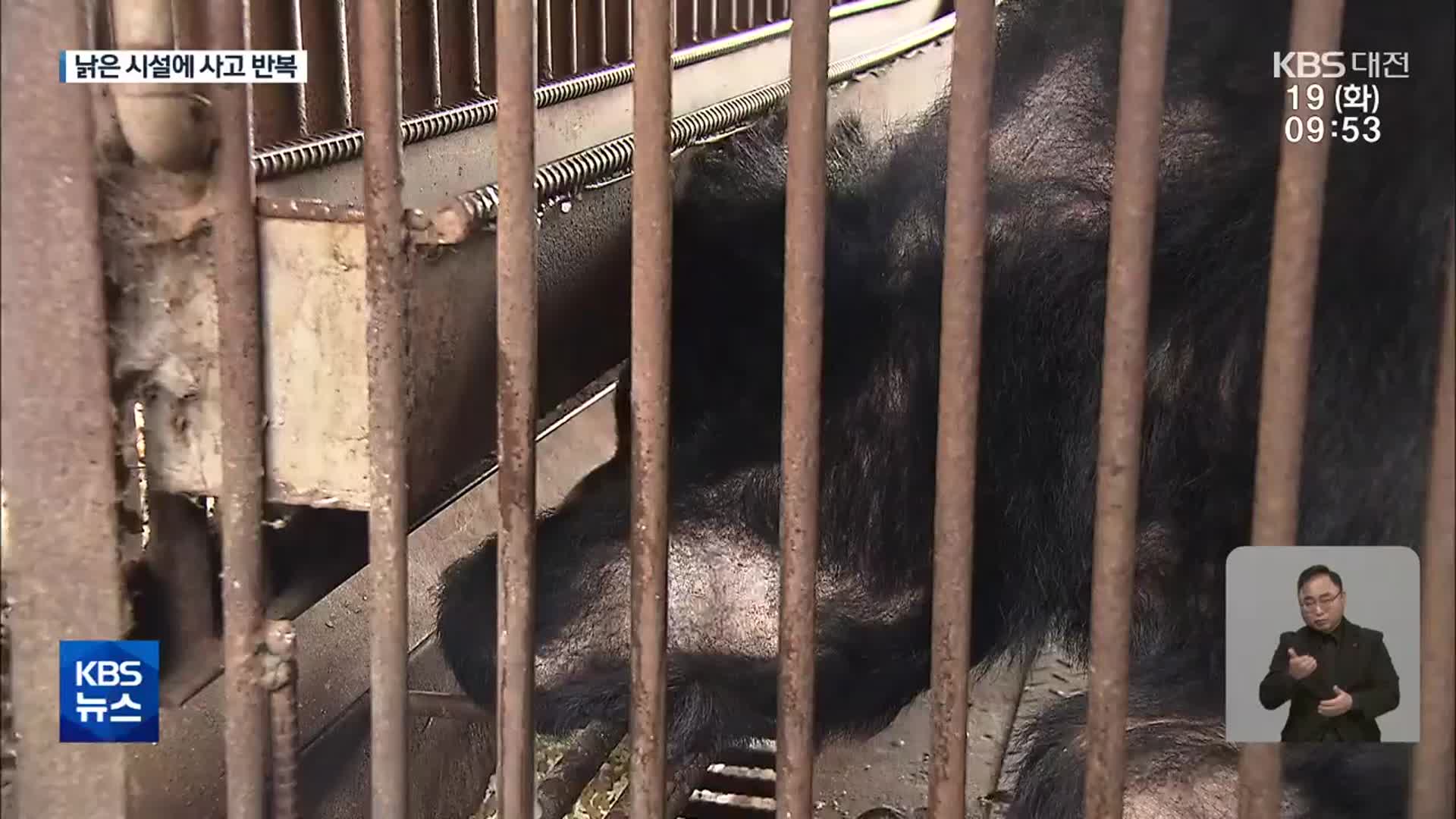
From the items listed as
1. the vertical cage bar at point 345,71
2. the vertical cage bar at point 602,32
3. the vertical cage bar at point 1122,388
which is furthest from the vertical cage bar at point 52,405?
the vertical cage bar at point 602,32

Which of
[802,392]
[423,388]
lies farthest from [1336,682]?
[423,388]

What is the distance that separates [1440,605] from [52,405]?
844 mm

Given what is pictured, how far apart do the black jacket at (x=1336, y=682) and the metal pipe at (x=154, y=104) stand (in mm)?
715

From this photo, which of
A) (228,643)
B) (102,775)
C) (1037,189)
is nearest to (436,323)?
(228,643)

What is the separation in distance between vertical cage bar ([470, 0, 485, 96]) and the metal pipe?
29.9 inches

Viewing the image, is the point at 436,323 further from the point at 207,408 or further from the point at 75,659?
the point at 75,659

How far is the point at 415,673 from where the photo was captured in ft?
5.76

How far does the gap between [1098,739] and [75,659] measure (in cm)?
66

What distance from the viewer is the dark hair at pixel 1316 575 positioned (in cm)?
82

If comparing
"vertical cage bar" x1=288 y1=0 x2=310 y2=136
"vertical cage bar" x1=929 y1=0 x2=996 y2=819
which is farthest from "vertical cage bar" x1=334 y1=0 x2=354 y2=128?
"vertical cage bar" x1=929 y1=0 x2=996 y2=819

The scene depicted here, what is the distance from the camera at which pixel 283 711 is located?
0.93m

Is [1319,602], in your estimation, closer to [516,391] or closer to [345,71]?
[516,391]

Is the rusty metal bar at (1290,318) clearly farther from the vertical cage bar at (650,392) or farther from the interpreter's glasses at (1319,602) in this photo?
the vertical cage bar at (650,392)

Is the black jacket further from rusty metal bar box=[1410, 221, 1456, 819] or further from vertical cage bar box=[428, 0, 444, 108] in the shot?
vertical cage bar box=[428, 0, 444, 108]
